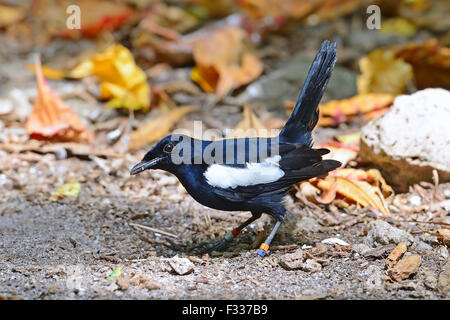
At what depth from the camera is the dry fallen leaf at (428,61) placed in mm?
5621

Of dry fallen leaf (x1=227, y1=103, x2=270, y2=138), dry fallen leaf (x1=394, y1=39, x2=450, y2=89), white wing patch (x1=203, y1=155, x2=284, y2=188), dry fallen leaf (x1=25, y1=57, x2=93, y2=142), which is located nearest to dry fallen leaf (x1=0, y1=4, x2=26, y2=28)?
dry fallen leaf (x1=25, y1=57, x2=93, y2=142)

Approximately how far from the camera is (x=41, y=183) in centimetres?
494

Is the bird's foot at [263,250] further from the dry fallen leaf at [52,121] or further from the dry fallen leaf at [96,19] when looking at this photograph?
the dry fallen leaf at [96,19]

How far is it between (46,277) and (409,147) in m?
2.65

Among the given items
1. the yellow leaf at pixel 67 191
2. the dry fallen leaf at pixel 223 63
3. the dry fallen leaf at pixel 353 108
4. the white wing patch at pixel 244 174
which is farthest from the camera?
the dry fallen leaf at pixel 223 63

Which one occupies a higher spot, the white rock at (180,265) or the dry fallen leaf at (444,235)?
the dry fallen leaf at (444,235)

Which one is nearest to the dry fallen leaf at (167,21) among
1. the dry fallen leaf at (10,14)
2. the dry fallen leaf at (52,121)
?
the dry fallen leaf at (10,14)

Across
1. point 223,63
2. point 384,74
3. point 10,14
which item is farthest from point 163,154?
point 10,14

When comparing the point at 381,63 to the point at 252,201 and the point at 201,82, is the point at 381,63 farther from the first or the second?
the point at 252,201

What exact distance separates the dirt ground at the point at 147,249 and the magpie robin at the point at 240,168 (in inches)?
13.4

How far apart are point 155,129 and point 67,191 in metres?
1.13

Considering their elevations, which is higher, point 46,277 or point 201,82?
point 201,82

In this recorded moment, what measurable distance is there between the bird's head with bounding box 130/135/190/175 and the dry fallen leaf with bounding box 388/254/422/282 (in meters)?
1.45
